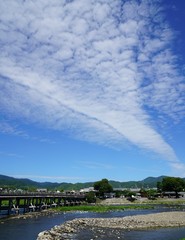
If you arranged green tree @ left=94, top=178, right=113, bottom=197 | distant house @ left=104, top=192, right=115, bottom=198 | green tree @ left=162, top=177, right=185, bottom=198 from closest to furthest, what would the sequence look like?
1. green tree @ left=162, top=177, right=185, bottom=198
2. green tree @ left=94, top=178, right=113, bottom=197
3. distant house @ left=104, top=192, right=115, bottom=198

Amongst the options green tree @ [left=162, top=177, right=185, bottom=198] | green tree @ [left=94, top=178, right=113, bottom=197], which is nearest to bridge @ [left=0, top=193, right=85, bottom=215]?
green tree @ [left=94, top=178, right=113, bottom=197]

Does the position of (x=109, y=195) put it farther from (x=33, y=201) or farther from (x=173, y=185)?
(x=33, y=201)

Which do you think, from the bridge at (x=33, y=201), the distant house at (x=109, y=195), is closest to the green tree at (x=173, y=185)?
the distant house at (x=109, y=195)

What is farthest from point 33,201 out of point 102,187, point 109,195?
point 109,195

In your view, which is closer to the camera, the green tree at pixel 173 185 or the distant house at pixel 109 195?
the green tree at pixel 173 185

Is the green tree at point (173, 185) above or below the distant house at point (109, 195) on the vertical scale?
above

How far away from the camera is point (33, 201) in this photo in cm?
10388

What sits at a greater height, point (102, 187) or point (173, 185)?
point (173, 185)

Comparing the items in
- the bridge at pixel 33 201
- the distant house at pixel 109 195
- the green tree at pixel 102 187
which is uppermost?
the green tree at pixel 102 187

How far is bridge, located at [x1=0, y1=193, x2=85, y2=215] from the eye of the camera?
81.8 meters

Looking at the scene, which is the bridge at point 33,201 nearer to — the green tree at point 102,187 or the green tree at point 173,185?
the green tree at point 102,187

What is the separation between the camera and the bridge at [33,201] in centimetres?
8177

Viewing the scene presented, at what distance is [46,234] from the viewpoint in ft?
145

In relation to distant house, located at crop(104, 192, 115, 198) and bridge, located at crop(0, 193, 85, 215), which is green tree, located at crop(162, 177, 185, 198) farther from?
bridge, located at crop(0, 193, 85, 215)
